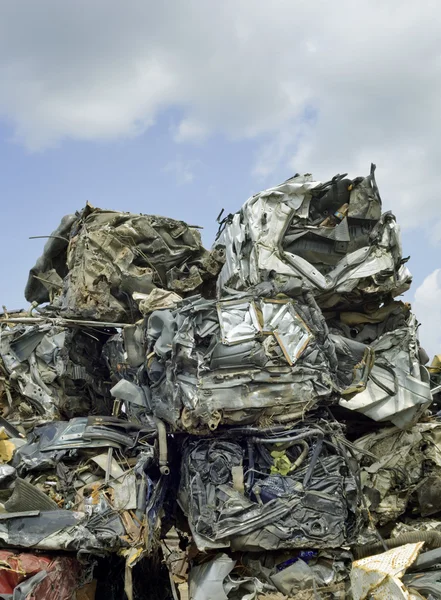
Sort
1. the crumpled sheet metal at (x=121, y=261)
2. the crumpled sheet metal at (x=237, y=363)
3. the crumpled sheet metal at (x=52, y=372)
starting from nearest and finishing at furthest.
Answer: the crumpled sheet metal at (x=237, y=363) < the crumpled sheet metal at (x=121, y=261) < the crumpled sheet metal at (x=52, y=372)

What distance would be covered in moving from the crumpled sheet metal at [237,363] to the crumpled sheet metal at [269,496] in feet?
1.45

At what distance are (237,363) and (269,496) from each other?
1.57 metres

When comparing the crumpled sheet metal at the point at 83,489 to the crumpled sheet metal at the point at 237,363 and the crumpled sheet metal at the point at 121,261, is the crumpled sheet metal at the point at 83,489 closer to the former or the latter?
the crumpled sheet metal at the point at 237,363

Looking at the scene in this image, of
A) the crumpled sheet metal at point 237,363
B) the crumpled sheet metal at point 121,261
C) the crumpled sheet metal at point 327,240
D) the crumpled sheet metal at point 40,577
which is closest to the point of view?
the crumpled sheet metal at point 40,577

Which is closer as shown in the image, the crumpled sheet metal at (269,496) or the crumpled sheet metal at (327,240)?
the crumpled sheet metal at (269,496)

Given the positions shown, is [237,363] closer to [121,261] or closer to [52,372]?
[121,261]

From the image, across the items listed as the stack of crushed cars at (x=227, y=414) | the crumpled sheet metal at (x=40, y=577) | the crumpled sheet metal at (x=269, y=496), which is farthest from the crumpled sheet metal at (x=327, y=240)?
the crumpled sheet metal at (x=40, y=577)

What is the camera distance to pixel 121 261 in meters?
8.73

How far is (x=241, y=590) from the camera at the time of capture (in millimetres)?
6711

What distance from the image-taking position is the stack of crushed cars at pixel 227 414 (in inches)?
264

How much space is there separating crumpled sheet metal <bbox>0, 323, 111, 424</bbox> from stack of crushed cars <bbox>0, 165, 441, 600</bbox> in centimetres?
3

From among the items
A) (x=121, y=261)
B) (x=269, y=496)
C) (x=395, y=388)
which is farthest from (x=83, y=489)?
(x=395, y=388)

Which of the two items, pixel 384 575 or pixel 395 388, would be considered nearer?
pixel 384 575

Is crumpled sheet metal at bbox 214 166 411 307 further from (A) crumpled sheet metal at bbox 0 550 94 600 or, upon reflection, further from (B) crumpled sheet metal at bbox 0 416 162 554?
(A) crumpled sheet metal at bbox 0 550 94 600
